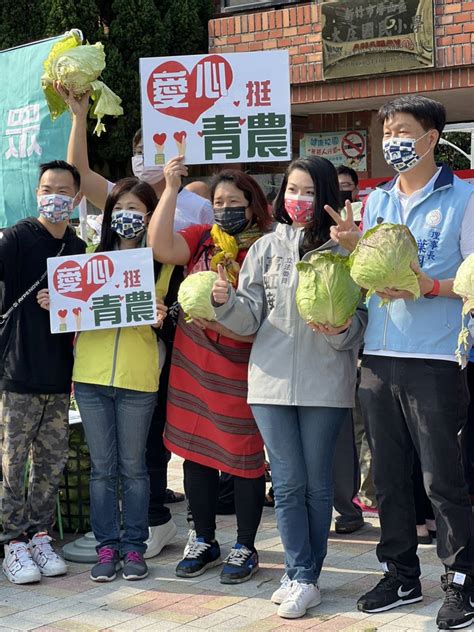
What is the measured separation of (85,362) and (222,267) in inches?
35.8

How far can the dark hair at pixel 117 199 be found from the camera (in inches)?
210

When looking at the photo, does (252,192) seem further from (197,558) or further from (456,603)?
(456,603)

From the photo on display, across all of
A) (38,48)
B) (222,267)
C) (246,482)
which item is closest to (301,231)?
(222,267)

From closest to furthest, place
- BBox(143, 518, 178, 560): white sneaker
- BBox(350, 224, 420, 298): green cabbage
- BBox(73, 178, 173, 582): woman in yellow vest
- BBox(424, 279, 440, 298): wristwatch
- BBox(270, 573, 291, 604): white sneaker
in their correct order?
BBox(350, 224, 420, 298): green cabbage → BBox(424, 279, 440, 298): wristwatch → BBox(270, 573, 291, 604): white sneaker → BBox(73, 178, 173, 582): woman in yellow vest → BBox(143, 518, 178, 560): white sneaker

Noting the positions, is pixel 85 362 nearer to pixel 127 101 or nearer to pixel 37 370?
pixel 37 370

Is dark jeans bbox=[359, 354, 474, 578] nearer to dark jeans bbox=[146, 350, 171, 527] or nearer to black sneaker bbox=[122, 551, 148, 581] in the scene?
black sneaker bbox=[122, 551, 148, 581]

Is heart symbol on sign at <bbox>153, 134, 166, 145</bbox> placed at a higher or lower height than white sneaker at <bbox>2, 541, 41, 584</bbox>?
higher

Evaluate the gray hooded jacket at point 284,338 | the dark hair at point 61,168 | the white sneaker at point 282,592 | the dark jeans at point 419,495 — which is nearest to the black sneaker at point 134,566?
the white sneaker at point 282,592

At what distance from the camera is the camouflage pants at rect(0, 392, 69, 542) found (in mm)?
5371

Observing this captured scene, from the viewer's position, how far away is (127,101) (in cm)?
1122

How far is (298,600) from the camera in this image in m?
4.67

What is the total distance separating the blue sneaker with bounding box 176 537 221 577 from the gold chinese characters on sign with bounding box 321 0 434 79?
6.12 metres

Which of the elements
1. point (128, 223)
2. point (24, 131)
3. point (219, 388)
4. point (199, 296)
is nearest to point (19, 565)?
point (219, 388)

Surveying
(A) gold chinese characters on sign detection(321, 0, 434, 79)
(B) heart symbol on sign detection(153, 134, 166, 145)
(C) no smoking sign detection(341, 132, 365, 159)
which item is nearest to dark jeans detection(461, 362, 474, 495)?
(B) heart symbol on sign detection(153, 134, 166, 145)
